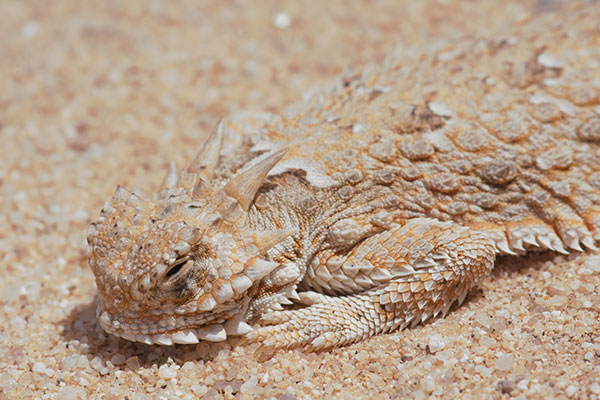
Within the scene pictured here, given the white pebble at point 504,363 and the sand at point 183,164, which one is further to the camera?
the sand at point 183,164

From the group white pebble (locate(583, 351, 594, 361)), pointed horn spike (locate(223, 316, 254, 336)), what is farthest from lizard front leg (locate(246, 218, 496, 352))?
white pebble (locate(583, 351, 594, 361))

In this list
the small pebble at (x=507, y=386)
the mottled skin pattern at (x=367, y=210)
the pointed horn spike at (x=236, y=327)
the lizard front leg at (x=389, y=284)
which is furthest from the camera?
the lizard front leg at (x=389, y=284)

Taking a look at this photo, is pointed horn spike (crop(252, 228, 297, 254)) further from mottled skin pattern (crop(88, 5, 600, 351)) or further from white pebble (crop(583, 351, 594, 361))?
white pebble (crop(583, 351, 594, 361))

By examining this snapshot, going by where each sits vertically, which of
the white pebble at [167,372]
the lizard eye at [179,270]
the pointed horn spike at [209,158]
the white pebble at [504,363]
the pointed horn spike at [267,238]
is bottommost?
the white pebble at [504,363]

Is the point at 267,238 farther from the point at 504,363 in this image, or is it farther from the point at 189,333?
the point at 504,363

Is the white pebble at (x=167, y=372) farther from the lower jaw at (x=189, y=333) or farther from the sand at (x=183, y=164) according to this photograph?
the lower jaw at (x=189, y=333)

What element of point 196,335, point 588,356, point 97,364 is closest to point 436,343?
point 588,356

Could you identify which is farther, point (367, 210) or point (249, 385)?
point (367, 210)

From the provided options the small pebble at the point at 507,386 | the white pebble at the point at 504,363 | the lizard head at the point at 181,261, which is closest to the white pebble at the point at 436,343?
the white pebble at the point at 504,363

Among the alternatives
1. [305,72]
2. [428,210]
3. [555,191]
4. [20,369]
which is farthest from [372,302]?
[305,72]
